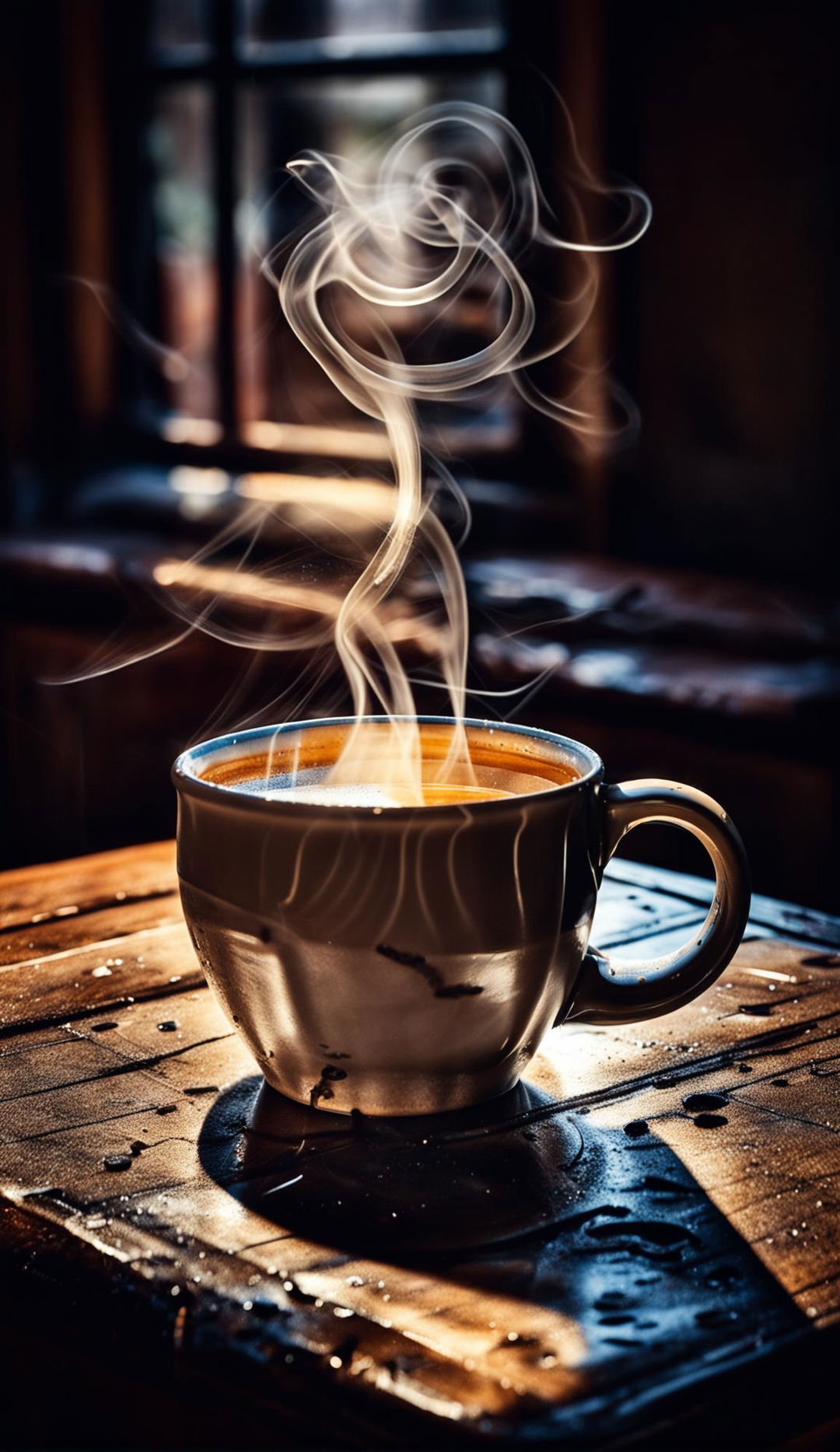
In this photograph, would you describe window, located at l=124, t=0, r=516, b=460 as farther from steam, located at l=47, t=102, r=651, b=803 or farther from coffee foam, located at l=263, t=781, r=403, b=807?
coffee foam, located at l=263, t=781, r=403, b=807

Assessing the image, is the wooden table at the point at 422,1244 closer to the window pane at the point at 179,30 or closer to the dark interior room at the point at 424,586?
the dark interior room at the point at 424,586

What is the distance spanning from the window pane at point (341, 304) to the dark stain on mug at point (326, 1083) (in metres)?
2.42

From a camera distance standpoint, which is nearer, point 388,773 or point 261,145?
point 388,773

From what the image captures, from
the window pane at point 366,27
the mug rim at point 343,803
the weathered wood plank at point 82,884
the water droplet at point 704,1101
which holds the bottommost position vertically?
the weathered wood plank at point 82,884

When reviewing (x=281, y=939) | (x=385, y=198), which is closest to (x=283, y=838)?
(x=281, y=939)

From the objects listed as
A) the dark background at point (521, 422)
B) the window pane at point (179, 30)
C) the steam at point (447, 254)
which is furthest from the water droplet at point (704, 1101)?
the window pane at point (179, 30)

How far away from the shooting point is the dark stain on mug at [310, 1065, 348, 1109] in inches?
26.4

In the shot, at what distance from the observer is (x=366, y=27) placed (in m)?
3.12

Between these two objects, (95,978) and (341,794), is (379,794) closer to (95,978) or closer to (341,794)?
(341,794)

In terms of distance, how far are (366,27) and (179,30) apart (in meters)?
0.61

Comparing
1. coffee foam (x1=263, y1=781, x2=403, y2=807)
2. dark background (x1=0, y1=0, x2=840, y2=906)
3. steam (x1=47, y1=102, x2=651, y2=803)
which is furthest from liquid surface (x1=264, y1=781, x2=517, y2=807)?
steam (x1=47, y1=102, x2=651, y2=803)

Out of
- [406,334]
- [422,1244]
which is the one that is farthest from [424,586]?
[422,1244]

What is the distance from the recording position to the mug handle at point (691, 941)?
714 mm

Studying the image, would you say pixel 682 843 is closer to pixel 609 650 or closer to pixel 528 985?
pixel 609 650
